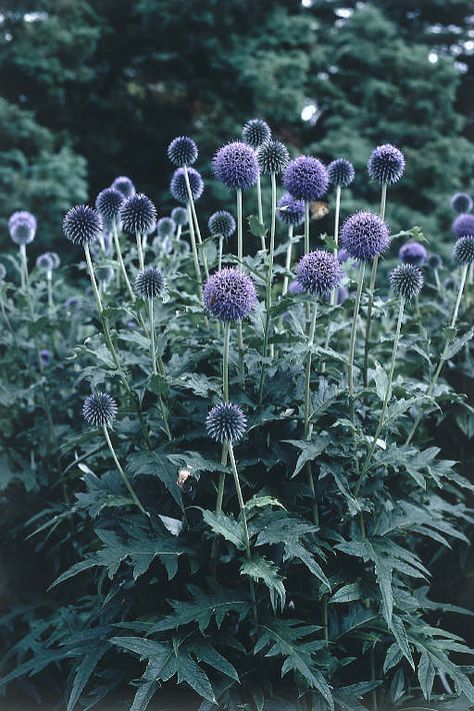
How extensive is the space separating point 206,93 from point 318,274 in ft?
37.8

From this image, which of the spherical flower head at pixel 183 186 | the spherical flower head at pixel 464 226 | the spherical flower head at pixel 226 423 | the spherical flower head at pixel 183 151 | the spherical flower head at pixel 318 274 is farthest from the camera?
the spherical flower head at pixel 464 226

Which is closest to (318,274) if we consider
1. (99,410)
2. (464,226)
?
(99,410)

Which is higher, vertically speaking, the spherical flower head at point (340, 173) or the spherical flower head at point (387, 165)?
the spherical flower head at point (387, 165)

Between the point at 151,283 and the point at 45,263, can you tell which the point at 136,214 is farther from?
the point at 45,263

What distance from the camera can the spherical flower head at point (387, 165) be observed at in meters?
3.48

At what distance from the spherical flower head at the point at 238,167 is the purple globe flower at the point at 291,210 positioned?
42cm

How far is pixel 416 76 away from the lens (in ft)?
48.0

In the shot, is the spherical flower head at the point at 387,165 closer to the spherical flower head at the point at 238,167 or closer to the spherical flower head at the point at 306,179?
the spherical flower head at the point at 306,179

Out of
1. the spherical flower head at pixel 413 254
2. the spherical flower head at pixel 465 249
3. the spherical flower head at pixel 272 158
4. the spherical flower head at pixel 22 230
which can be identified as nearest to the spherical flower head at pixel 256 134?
the spherical flower head at pixel 272 158

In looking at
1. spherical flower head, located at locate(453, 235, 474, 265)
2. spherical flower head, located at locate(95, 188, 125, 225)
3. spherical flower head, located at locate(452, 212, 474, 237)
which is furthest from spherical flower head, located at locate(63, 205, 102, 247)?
spherical flower head, located at locate(452, 212, 474, 237)

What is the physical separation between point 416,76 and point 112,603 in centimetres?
1370

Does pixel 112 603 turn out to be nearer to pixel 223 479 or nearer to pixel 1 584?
pixel 223 479

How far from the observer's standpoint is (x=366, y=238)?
3.13 m

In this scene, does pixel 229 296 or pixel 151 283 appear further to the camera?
pixel 151 283
